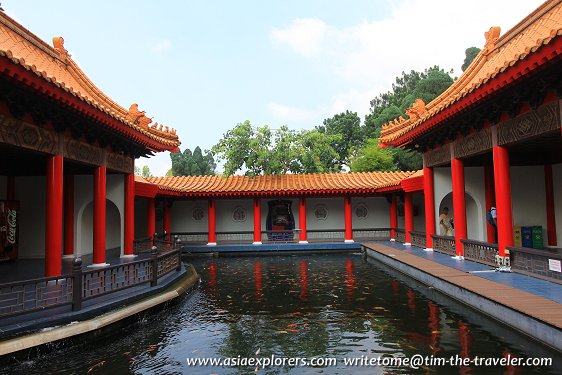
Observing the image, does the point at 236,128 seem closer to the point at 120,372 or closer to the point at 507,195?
the point at 507,195

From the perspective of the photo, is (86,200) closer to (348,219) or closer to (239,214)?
(239,214)

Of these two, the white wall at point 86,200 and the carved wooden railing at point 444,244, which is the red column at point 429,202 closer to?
the carved wooden railing at point 444,244

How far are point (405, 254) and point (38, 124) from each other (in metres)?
11.1

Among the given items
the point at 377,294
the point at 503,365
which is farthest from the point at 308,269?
the point at 503,365

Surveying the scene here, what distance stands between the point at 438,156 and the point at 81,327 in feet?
35.5

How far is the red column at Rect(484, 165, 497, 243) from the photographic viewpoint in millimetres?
11812

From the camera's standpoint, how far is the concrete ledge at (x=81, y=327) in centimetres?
478

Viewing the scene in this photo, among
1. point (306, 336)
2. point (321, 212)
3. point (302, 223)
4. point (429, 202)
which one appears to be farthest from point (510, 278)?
point (321, 212)

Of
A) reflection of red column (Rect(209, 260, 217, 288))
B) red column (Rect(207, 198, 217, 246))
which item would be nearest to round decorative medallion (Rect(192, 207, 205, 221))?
red column (Rect(207, 198, 217, 246))

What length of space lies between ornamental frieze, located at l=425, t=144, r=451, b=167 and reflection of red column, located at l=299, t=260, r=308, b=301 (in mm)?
5561

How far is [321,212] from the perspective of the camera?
20.0 meters

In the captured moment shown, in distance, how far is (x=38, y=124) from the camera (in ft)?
23.4

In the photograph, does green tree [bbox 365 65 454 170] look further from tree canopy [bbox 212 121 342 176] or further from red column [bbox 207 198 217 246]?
red column [bbox 207 198 217 246]

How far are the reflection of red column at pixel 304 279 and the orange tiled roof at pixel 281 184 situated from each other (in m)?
4.24
